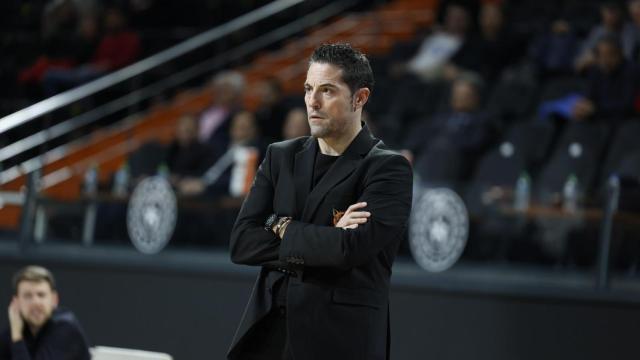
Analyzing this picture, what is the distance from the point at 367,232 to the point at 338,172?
0.20 metres

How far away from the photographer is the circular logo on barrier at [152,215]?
6.73 m

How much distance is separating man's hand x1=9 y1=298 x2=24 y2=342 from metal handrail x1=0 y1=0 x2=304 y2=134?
3537 mm

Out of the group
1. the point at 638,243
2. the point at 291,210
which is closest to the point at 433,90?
the point at 638,243

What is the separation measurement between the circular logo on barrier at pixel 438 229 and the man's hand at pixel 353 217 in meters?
2.91

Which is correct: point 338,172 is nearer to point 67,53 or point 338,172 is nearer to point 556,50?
point 556,50

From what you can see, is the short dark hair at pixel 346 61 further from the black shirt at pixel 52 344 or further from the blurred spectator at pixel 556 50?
the blurred spectator at pixel 556 50

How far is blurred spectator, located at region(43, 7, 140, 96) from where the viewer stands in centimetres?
1072

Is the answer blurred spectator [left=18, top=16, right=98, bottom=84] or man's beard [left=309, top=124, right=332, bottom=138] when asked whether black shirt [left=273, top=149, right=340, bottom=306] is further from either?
blurred spectator [left=18, top=16, right=98, bottom=84]

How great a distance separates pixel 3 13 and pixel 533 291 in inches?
337

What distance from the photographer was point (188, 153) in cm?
827

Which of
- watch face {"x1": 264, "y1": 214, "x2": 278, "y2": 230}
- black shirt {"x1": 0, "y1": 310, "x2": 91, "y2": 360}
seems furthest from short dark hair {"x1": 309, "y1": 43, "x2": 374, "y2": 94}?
black shirt {"x1": 0, "y1": 310, "x2": 91, "y2": 360}

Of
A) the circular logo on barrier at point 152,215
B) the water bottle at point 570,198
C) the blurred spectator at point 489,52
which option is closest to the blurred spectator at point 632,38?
the blurred spectator at point 489,52

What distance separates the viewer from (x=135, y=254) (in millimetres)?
6812

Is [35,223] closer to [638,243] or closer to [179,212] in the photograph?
[179,212]
